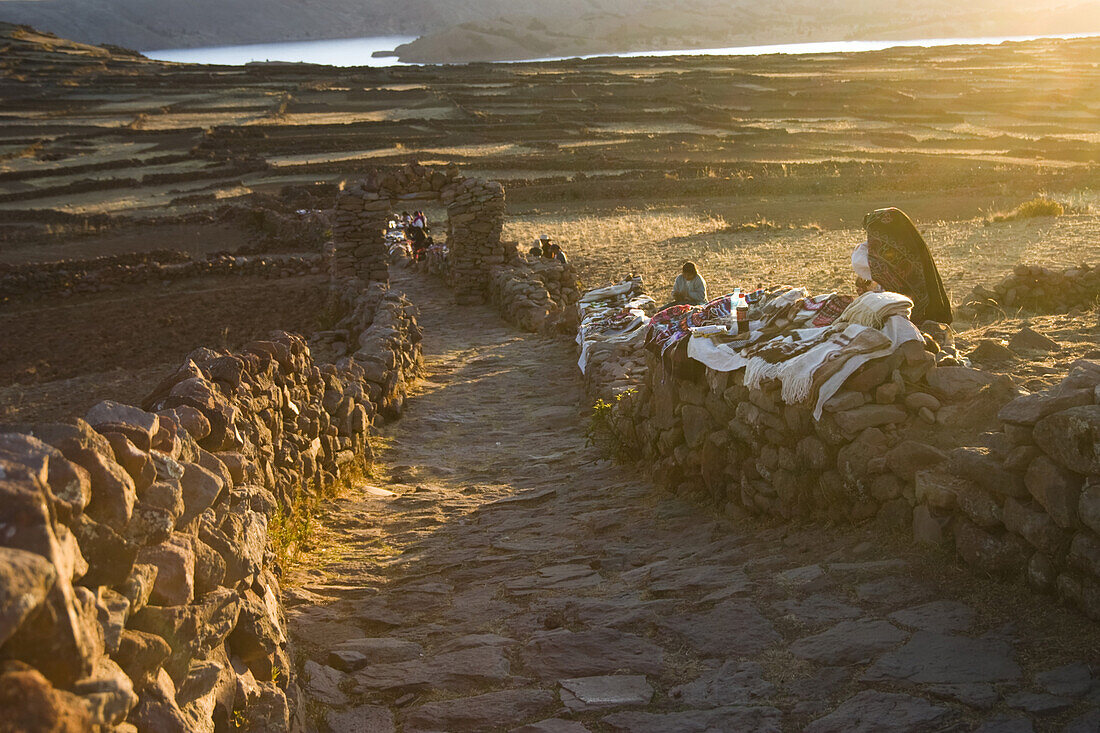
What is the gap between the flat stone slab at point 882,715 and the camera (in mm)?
3654

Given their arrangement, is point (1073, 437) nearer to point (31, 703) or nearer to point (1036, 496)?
point (1036, 496)

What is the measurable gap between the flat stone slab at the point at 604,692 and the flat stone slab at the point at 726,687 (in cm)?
15

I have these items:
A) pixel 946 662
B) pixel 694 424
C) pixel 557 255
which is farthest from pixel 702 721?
pixel 557 255

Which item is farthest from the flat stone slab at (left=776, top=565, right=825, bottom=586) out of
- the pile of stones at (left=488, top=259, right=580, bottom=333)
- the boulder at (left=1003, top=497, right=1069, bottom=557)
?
the pile of stones at (left=488, top=259, right=580, bottom=333)

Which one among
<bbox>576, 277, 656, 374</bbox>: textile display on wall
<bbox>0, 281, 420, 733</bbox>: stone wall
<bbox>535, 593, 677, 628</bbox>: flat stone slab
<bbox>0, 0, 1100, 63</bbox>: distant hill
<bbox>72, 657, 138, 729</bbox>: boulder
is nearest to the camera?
<bbox>0, 281, 420, 733</bbox>: stone wall

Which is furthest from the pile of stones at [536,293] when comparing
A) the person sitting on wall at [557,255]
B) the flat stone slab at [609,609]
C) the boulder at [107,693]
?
the boulder at [107,693]

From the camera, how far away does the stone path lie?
388 cm

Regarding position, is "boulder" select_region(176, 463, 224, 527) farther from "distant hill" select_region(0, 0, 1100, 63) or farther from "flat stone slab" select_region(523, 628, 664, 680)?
"distant hill" select_region(0, 0, 1100, 63)

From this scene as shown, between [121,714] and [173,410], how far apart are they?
2.50m

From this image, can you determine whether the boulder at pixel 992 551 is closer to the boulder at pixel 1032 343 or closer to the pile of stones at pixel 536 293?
the boulder at pixel 1032 343

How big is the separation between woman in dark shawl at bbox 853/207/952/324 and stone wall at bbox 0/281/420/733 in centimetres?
521

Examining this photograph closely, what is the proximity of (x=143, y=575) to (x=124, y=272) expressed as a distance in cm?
2249

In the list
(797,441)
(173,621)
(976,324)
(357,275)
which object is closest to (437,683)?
(173,621)

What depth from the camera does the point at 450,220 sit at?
20.7 metres
